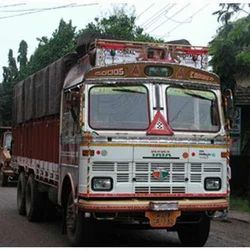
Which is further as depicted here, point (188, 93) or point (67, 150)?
point (67, 150)

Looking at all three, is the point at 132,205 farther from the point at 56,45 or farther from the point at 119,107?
the point at 56,45

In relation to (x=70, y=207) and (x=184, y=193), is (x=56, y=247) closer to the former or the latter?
(x=70, y=207)

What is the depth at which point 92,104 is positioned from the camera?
9.06m

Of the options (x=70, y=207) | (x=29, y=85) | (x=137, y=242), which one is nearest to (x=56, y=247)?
(x=70, y=207)

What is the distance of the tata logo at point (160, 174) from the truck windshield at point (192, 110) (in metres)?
0.67

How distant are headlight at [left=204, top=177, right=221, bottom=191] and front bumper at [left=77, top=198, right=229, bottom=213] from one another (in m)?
0.21

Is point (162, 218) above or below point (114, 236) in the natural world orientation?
above

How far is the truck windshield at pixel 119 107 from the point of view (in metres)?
8.98

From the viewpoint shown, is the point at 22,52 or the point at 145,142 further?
the point at 22,52

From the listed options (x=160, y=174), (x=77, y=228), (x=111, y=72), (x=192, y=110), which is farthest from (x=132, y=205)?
(x=111, y=72)

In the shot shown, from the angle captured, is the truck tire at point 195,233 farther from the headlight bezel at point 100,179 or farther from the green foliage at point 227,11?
the green foliage at point 227,11

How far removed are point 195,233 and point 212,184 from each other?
1.22 meters

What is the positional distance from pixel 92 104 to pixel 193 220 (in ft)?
7.67

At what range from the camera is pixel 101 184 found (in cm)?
875
